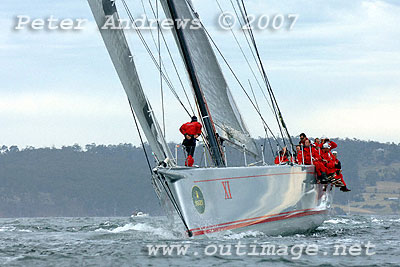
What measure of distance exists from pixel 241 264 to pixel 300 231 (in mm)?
5470

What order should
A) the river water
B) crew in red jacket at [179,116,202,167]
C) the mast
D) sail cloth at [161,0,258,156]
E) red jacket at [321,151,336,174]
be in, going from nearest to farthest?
the river water
crew in red jacket at [179,116,202,167]
the mast
sail cloth at [161,0,258,156]
red jacket at [321,151,336,174]

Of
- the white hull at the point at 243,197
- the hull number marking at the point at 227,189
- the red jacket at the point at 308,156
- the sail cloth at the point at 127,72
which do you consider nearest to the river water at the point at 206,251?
the white hull at the point at 243,197

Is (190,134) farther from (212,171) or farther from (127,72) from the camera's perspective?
(127,72)

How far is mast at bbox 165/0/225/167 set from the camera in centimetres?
1326

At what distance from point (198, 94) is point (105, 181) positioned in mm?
126129

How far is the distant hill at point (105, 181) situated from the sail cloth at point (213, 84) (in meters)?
111

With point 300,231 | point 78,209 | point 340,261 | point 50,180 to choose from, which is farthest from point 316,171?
point 50,180

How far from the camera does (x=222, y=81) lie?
14.6m

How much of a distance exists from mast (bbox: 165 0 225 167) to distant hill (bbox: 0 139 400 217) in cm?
11187

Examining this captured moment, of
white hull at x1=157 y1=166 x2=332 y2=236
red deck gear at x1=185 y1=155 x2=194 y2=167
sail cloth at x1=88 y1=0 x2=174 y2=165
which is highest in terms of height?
sail cloth at x1=88 y1=0 x2=174 y2=165

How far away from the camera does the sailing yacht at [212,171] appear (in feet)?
37.0

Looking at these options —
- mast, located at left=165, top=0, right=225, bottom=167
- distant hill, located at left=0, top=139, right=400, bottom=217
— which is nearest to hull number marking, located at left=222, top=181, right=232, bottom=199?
Result: mast, located at left=165, top=0, right=225, bottom=167

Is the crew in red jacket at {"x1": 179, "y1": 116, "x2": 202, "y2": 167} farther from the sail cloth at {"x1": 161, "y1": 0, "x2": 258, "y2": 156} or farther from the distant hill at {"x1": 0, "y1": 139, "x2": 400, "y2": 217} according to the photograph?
the distant hill at {"x1": 0, "y1": 139, "x2": 400, "y2": 217}

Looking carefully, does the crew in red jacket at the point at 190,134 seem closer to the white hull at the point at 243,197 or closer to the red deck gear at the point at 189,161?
the red deck gear at the point at 189,161
